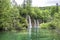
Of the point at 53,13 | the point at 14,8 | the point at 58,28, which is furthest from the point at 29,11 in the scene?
the point at 58,28

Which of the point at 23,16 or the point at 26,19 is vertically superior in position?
the point at 23,16

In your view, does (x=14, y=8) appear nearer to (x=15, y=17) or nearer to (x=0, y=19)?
(x=15, y=17)

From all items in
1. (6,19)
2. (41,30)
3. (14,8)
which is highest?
(14,8)

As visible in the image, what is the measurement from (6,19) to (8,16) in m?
0.34

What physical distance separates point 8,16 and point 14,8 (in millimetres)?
655

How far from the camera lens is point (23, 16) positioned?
9438mm

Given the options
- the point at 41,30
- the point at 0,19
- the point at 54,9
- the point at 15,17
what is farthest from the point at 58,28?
the point at 0,19

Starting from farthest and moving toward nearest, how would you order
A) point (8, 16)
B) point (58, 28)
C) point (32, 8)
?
point (32, 8) < point (8, 16) < point (58, 28)

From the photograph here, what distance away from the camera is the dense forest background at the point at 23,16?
28.4 feet

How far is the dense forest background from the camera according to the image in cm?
866

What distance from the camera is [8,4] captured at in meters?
8.75

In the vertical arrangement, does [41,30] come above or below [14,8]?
below

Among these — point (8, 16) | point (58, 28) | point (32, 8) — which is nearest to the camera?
point (58, 28)

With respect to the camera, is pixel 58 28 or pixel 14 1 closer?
pixel 58 28
